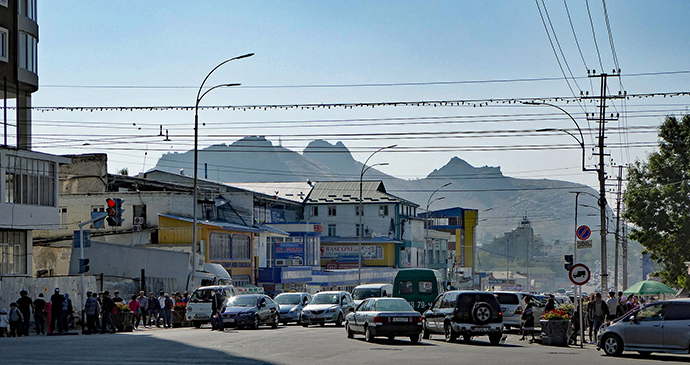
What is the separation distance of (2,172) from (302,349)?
2078 cm

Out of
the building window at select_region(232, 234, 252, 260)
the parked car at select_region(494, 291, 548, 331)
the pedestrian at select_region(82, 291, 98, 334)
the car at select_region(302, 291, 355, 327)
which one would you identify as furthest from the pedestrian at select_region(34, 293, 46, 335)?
the building window at select_region(232, 234, 252, 260)

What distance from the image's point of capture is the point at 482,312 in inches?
1017

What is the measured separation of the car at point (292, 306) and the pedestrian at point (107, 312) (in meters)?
10.2

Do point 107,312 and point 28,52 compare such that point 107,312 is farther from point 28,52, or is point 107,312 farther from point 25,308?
point 28,52

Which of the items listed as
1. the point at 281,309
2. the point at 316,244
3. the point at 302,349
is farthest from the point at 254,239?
the point at 302,349

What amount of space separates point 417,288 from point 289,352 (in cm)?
1840

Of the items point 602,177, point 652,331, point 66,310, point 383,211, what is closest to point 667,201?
point 602,177

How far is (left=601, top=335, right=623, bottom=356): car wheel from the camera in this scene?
21641 millimetres

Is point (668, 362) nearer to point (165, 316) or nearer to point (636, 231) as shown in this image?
point (165, 316)

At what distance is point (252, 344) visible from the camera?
76.5 ft

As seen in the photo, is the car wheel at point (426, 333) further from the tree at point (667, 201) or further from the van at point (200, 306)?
the tree at point (667, 201)

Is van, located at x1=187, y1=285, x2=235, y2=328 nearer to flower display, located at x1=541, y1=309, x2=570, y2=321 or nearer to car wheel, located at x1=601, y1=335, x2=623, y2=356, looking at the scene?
flower display, located at x1=541, y1=309, x2=570, y2=321

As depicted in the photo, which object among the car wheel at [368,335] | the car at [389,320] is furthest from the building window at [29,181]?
the car wheel at [368,335]

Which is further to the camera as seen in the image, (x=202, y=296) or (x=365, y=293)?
(x=365, y=293)
